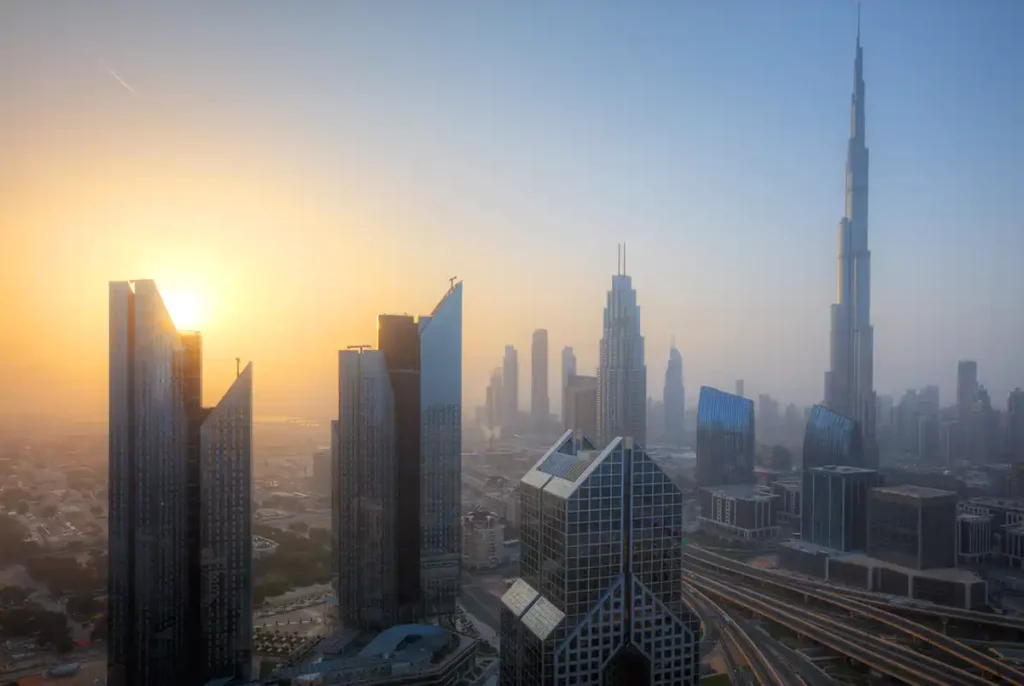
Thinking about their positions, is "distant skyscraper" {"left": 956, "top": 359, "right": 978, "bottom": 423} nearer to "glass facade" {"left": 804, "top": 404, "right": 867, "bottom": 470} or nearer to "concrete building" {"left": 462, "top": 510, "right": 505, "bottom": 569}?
"glass facade" {"left": 804, "top": 404, "right": 867, "bottom": 470}

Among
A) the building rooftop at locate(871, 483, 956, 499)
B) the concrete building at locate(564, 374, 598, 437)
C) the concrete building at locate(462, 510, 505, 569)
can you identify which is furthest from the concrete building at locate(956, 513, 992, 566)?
the concrete building at locate(564, 374, 598, 437)

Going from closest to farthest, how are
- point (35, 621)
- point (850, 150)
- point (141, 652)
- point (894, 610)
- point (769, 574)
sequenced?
point (141, 652)
point (35, 621)
point (894, 610)
point (769, 574)
point (850, 150)

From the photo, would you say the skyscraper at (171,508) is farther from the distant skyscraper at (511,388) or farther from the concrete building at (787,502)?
the distant skyscraper at (511,388)

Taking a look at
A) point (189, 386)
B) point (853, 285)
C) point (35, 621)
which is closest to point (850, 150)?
point (853, 285)

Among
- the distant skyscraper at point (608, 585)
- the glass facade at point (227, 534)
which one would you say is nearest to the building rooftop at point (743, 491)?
the distant skyscraper at point (608, 585)

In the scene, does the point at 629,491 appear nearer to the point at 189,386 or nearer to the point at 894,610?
the point at 189,386
